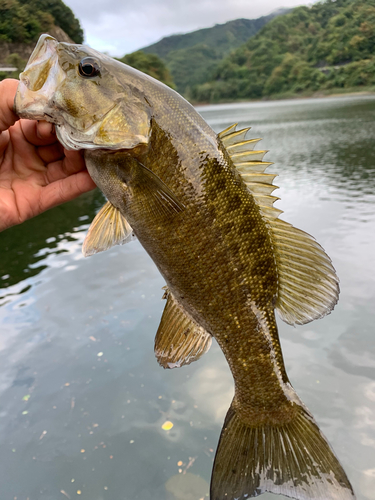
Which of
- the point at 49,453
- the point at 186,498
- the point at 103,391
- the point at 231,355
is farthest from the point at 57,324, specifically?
the point at 231,355

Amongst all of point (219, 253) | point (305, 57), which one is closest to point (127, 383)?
point (219, 253)

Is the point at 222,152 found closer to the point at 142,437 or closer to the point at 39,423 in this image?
the point at 142,437

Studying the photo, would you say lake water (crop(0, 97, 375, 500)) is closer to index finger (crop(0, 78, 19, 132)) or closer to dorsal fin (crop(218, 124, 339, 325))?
dorsal fin (crop(218, 124, 339, 325))

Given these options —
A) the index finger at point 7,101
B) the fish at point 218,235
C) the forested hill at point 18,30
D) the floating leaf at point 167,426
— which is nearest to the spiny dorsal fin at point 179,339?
the fish at point 218,235

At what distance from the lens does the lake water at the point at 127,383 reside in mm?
3779

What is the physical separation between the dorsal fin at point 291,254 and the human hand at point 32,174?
1125 millimetres

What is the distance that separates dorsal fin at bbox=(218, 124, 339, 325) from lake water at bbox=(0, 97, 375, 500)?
104 inches

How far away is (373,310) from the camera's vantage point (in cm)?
588

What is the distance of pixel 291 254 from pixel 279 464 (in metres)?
1.11

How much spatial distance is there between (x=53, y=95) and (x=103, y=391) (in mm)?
4253

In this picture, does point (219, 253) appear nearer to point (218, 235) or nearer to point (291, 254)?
point (218, 235)

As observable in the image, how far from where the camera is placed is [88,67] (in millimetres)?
1754

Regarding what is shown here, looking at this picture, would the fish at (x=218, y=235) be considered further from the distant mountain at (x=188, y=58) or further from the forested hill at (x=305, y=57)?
the distant mountain at (x=188, y=58)

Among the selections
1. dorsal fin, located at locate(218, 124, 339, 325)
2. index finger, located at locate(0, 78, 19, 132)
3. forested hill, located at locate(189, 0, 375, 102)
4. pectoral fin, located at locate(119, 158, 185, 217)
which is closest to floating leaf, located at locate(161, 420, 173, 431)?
dorsal fin, located at locate(218, 124, 339, 325)
